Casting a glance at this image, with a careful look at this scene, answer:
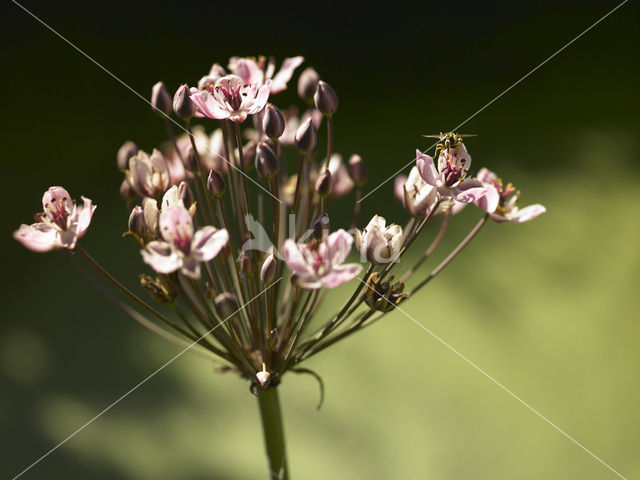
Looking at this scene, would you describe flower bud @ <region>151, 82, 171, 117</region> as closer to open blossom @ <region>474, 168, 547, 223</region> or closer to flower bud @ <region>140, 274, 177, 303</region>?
flower bud @ <region>140, 274, 177, 303</region>

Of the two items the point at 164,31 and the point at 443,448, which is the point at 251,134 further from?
the point at 164,31

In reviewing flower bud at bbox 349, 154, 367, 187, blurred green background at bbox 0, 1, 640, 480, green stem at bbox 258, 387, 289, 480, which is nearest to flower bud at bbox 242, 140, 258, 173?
flower bud at bbox 349, 154, 367, 187

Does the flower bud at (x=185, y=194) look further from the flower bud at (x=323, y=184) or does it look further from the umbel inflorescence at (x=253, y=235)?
the flower bud at (x=323, y=184)

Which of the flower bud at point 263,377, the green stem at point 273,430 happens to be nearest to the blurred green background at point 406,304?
the green stem at point 273,430

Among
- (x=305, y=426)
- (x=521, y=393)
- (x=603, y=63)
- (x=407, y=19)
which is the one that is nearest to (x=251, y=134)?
(x=305, y=426)

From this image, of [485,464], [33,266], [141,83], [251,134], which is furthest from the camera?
[141,83]

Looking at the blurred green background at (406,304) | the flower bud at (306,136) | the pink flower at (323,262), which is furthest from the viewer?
the blurred green background at (406,304)

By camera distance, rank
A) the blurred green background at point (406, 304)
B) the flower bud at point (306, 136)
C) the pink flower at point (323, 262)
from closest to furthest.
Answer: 1. the pink flower at point (323, 262)
2. the flower bud at point (306, 136)
3. the blurred green background at point (406, 304)
